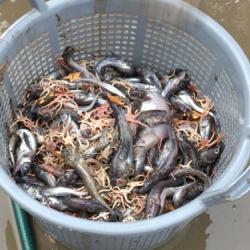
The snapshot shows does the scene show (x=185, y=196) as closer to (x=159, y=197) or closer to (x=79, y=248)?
(x=159, y=197)

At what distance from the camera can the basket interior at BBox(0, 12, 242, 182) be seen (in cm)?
216

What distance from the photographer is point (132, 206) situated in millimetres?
2029

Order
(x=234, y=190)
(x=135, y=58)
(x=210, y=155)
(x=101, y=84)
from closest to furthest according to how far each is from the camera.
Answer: (x=234, y=190) < (x=210, y=155) < (x=101, y=84) < (x=135, y=58)

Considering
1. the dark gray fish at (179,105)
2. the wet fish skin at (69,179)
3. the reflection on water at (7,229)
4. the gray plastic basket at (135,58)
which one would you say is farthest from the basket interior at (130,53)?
the reflection on water at (7,229)

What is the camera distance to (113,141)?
7.02 feet

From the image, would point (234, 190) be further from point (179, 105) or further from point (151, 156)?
point (179, 105)

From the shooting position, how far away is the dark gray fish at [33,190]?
2002mm

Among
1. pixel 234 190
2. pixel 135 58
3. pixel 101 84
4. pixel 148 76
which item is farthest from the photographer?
pixel 135 58

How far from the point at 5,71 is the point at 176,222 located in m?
0.95

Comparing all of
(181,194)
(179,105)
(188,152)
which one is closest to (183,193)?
(181,194)

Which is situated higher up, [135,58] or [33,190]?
[135,58]

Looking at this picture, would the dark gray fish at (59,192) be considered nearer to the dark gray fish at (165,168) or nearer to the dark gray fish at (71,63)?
the dark gray fish at (165,168)

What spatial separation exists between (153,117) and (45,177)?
0.53 meters

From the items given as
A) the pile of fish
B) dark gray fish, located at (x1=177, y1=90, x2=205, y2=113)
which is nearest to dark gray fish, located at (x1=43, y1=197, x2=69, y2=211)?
the pile of fish
